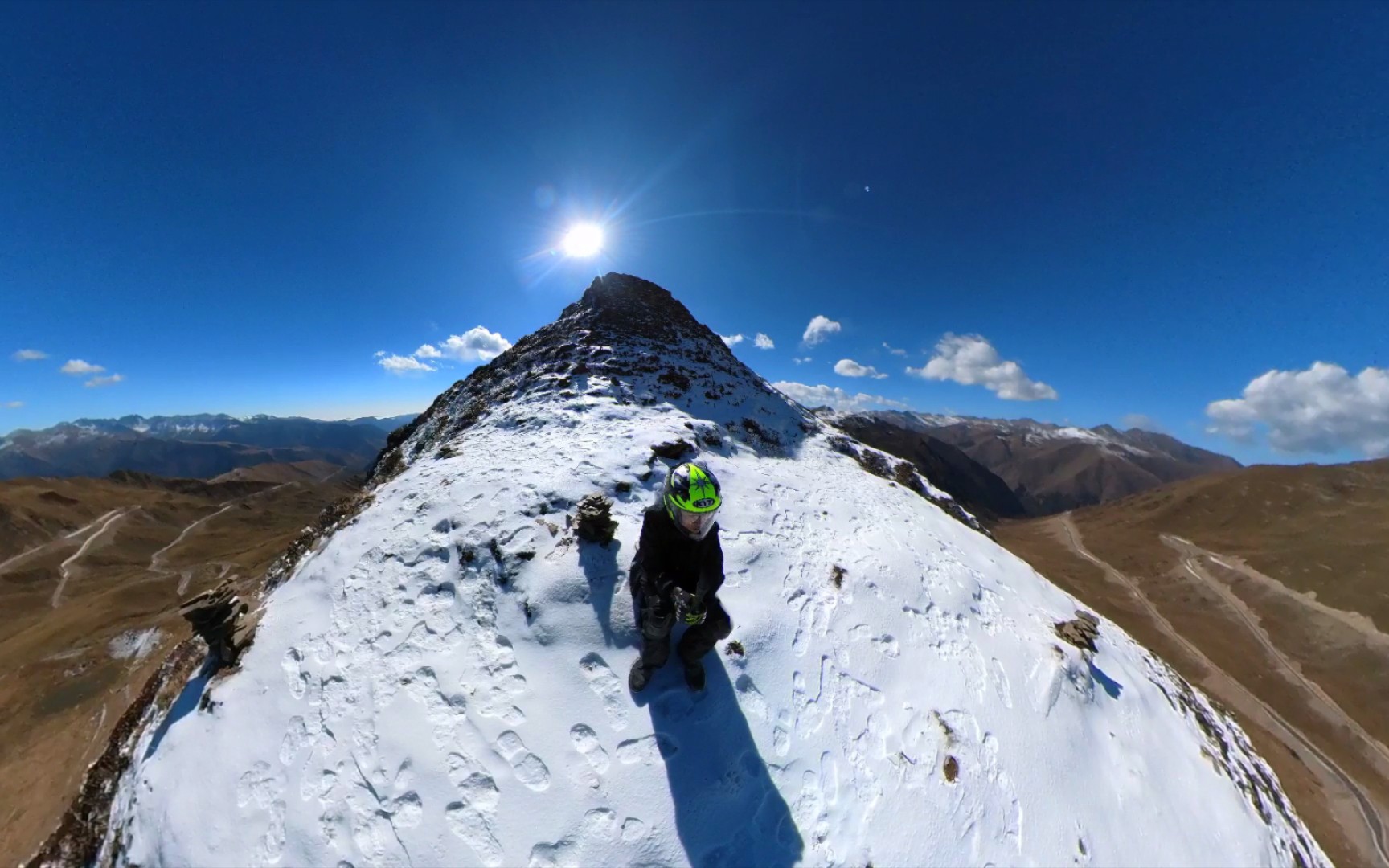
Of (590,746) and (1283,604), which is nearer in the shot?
(590,746)

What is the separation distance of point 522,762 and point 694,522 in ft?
12.8

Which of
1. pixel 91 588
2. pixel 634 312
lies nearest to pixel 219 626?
pixel 634 312

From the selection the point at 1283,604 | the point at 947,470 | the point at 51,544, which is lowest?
the point at 51,544

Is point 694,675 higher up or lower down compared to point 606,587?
lower down

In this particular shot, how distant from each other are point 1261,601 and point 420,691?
7990 cm

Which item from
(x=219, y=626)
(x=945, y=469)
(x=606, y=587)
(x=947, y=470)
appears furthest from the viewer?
(x=947, y=470)

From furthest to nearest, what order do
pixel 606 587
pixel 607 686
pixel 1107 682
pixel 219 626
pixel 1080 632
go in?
pixel 1080 632 → pixel 1107 682 → pixel 606 587 → pixel 219 626 → pixel 607 686

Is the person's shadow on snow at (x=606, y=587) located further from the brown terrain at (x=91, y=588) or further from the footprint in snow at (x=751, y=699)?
the brown terrain at (x=91, y=588)

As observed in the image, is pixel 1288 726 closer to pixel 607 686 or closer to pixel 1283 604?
pixel 1283 604

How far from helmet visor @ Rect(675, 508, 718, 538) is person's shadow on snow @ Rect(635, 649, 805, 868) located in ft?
8.87

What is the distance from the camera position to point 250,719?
6.11 meters

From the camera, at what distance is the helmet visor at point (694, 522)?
17.9 feet

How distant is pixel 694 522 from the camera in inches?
216

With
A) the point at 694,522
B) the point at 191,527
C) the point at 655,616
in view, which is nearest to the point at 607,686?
the point at 655,616
